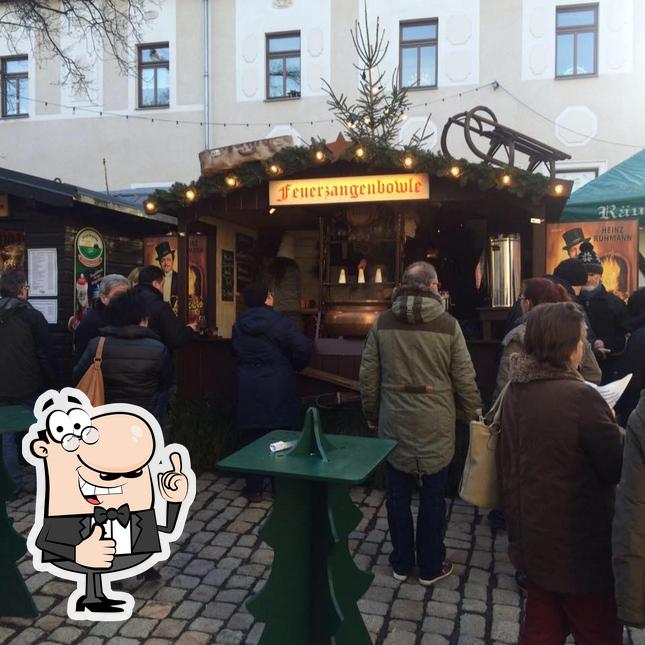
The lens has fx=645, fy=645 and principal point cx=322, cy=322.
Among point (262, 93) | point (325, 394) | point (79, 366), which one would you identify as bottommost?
point (325, 394)

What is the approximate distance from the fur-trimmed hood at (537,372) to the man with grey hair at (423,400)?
1202 mm

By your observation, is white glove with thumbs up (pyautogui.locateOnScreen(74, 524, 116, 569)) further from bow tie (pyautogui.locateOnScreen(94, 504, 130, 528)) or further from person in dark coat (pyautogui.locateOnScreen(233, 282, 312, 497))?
person in dark coat (pyautogui.locateOnScreen(233, 282, 312, 497))

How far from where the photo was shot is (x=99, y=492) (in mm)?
2867

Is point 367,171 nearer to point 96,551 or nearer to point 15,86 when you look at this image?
point 96,551

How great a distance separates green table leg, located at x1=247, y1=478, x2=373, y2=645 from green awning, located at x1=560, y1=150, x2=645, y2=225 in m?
6.14

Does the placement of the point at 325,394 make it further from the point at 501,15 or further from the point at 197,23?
the point at 197,23

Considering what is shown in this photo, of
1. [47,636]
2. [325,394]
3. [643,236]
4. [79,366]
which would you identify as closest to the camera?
[47,636]

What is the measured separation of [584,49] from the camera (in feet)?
43.8

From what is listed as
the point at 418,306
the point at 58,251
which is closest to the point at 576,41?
the point at 58,251

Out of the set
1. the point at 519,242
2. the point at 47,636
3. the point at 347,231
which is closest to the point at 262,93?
the point at 347,231

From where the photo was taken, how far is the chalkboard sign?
25.0 ft

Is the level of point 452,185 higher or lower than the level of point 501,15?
lower

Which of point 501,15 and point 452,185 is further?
point 501,15

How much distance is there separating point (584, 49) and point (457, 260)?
835cm
